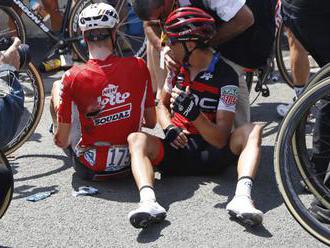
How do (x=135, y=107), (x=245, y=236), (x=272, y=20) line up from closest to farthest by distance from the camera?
(x=245, y=236) < (x=135, y=107) < (x=272, y=20)

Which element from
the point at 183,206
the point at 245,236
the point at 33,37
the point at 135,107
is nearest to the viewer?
the point at 245,236

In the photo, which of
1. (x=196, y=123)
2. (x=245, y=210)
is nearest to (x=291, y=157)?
(x=245, y=210)

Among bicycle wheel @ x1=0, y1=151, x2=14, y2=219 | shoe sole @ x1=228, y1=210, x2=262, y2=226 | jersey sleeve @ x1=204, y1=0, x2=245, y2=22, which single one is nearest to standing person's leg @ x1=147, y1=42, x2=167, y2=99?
jersey sleeve @ x1=204, y1=0, x2=245, y2=22

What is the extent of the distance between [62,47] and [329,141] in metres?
4.00

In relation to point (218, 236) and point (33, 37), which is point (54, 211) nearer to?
point (218, 236)

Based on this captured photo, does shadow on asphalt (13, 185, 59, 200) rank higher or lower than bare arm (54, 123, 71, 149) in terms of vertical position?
lower

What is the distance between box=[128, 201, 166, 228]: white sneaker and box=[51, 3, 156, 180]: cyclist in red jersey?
654mm

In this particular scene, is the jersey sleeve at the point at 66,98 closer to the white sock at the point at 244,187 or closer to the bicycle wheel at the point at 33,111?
the bicycle wheel at the point at 33,111

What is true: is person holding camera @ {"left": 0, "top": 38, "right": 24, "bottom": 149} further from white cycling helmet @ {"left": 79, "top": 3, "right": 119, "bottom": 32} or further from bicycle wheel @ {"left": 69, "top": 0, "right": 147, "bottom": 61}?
bicycle wheel @ {"left": 69, "top": 0, "right": 147, "bottom": 61}

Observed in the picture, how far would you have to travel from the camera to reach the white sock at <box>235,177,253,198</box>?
404cm

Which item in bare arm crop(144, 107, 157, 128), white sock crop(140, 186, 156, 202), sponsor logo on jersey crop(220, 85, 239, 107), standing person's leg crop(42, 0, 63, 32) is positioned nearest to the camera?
white sock crop(140, 186, 156, 202)

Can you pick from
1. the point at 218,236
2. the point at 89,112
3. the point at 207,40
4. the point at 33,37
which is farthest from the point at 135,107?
the point at 33,37

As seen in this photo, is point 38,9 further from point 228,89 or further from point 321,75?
point 321,75

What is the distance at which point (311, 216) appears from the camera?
3.55 meters
